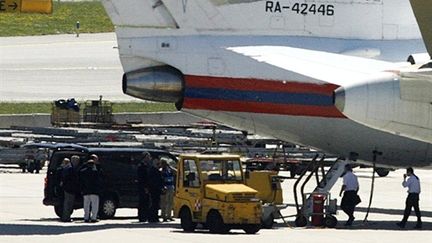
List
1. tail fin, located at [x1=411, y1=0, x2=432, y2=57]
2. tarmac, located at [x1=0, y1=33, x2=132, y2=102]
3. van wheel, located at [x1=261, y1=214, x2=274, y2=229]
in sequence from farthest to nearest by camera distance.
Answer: tarmac, located at [x1=0, y1=33, x2=132, y2=102] < van wheel, located at [x1=261, y1=214, x2=274, y2=229] < tail fin, located at [x1=411, y1=0, x2=432, y2=57]

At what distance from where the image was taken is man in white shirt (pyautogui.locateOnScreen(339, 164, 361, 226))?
3823 centimetres

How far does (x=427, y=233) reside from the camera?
1428 inches

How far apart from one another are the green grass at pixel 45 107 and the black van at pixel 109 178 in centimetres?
3282

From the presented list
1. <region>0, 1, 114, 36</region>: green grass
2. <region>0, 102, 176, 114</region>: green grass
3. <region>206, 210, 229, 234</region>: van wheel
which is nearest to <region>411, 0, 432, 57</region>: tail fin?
<region>206, 210, 229, 234</region>: van wheel

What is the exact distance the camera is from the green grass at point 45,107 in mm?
72312

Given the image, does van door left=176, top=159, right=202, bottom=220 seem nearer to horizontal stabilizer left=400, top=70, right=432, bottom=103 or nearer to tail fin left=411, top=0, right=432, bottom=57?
horizontal stabilizer left=400, top=70, right=432, bottom=103

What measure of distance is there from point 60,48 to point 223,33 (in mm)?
53820

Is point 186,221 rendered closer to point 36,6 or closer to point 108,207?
point 108,207

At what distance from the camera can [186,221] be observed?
115 feet

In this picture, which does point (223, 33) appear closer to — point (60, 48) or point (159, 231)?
point (159, 231)

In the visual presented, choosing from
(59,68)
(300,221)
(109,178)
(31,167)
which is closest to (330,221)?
(300,221)

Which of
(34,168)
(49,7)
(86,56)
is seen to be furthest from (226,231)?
(86,56)

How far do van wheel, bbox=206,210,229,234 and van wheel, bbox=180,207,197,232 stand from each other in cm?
54

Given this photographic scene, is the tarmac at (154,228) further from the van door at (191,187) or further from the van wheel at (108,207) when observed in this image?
the van door at (191,187)
